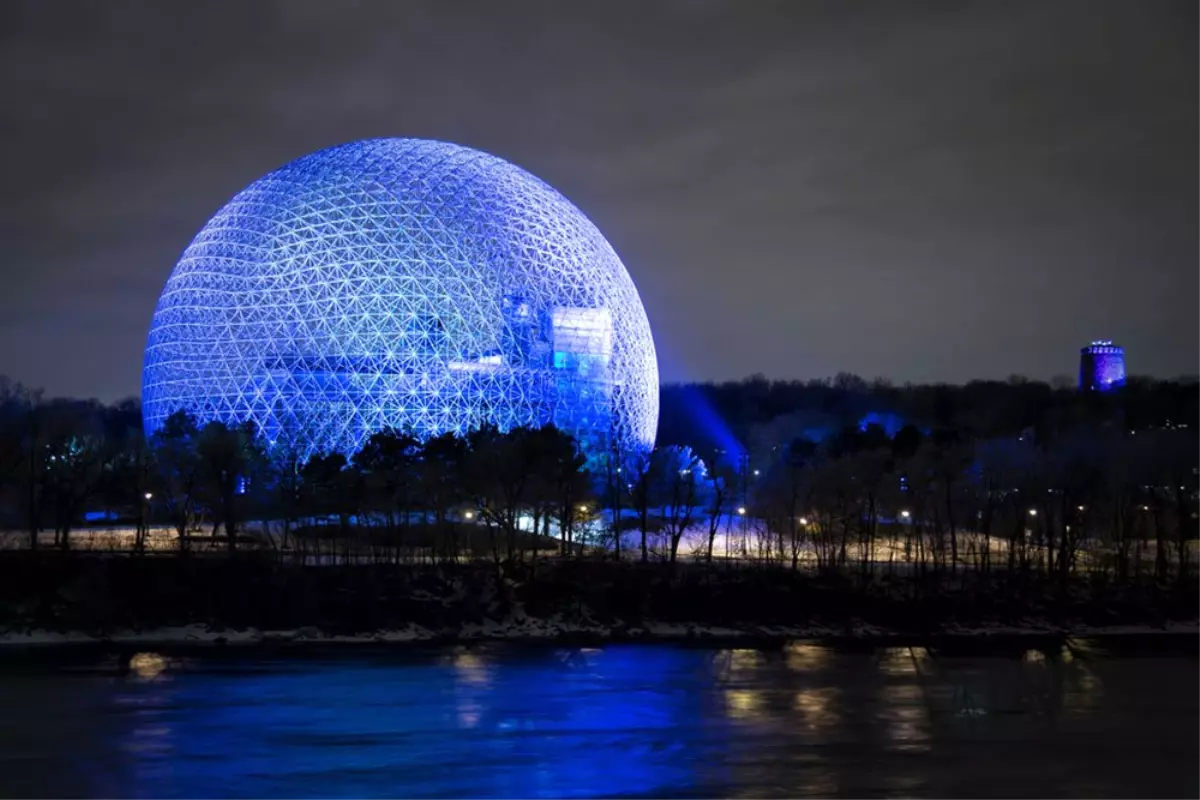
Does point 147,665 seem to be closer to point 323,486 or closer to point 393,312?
point 323,486

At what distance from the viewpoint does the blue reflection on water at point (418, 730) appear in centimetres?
2342

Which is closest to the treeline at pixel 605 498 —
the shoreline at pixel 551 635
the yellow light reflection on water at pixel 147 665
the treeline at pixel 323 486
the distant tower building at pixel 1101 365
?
the treeline at pixel 323 486

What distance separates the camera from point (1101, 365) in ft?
545

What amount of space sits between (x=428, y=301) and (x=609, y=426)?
12251mm

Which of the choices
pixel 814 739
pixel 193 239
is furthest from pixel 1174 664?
pixel 193 239

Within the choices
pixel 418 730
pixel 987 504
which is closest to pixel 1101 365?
pixel 987 504

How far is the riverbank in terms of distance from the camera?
42500 mm

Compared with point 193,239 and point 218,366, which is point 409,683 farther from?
point 193,239

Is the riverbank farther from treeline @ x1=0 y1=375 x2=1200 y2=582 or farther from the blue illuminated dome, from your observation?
the blue illuminated dome

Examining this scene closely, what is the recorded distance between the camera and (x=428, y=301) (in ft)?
202

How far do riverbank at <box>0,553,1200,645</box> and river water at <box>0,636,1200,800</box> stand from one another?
3839mm

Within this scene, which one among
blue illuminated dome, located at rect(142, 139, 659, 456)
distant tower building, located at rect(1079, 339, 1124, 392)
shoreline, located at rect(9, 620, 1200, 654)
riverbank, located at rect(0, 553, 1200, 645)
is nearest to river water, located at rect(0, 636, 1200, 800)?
shoreline, located at rect(9, 620, 1200, 654)

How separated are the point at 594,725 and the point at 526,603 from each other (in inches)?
693

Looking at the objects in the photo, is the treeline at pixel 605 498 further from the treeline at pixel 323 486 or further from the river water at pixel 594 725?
the river water at pixel 594 725
